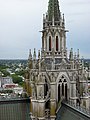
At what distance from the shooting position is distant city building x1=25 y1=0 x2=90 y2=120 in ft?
143

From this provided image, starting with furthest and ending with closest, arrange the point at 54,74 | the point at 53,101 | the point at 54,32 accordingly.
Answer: the point at 54,32, the point at 54,74, the point at 53,101

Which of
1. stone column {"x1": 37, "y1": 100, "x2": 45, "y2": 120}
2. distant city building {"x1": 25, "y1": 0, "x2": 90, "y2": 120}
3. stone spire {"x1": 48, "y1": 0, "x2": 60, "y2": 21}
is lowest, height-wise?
stone column {"x1": 37, "y1": 100, "x2": 45, "y2": 120}

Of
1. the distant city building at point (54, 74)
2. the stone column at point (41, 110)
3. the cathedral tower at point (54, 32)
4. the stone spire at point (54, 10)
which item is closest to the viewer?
the stone column at point (41, 110)

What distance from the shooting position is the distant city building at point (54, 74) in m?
43.5

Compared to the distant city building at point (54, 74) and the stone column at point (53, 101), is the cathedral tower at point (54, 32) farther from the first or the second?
the stone column at point (53, 101)

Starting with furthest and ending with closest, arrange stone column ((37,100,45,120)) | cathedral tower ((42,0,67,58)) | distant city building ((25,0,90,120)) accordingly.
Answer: cathedral tower ((42,0,67,58))
distant city building ((25,0,90,120))
stone column ((37,100,45,120))

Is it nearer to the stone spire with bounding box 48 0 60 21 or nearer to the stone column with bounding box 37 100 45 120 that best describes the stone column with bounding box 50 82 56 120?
the stone column with bounding box 37 100 45 120

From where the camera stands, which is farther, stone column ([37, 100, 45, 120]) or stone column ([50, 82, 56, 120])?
stone column ([50, 82, 56, 120])

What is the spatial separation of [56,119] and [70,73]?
6.26 m

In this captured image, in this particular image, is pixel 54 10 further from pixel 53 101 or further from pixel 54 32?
pixel 53 101

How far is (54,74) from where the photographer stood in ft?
144

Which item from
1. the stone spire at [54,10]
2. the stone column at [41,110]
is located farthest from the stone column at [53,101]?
the stone spire at [54,10]

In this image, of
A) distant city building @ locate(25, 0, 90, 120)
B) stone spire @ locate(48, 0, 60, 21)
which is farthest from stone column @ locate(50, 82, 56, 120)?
stone spire @ locate(48, 0, 60, 21)

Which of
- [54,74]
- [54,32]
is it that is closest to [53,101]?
[54,74]
